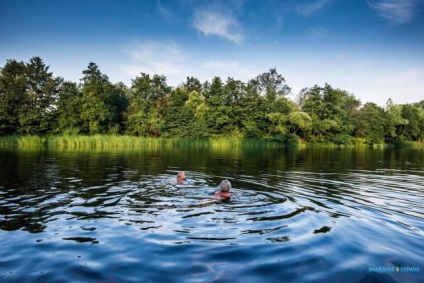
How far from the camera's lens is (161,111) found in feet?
190

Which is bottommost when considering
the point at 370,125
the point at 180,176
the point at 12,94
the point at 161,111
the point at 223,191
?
the point at 223,191

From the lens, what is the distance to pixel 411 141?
74.4m

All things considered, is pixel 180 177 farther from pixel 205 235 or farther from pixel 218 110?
pixel 218 110

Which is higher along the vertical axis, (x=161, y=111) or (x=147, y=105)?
(x=147, y=105)

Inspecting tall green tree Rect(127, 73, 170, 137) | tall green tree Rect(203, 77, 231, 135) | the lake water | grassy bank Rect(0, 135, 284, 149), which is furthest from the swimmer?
tall green tree Rect(203, 77, 231, 135)

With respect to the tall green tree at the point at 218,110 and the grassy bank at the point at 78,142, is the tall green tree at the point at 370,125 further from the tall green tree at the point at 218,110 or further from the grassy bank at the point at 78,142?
the grassy bank at the point at 78,142

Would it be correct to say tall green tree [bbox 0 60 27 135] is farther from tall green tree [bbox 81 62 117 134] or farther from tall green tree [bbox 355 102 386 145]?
tall green tree [bbox 355 102 386 145]

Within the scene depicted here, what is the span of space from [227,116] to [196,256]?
5123 cm

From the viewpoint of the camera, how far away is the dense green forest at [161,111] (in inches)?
1881

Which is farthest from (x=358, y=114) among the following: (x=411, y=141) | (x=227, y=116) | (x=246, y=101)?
(x=227, y=116)

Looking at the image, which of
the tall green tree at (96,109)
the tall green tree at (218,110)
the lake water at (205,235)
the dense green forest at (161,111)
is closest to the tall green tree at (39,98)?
the dense green forest at (161,111)

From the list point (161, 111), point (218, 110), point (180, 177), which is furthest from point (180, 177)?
point (161, 111)

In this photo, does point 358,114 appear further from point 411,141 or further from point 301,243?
point 301,243

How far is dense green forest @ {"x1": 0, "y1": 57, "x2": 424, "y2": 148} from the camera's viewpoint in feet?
157
